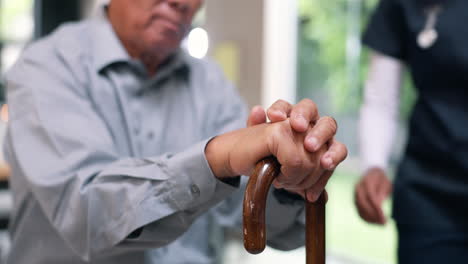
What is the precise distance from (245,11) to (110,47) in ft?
5.39

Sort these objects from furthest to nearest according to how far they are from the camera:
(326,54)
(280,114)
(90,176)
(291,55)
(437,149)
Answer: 1. (326,54)
2. (291,55)
3. (437,149)
4. (90,176)
5. (280,114)

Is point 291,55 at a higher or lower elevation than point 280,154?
lower

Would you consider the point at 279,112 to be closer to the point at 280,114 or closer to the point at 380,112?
the point at 280,114

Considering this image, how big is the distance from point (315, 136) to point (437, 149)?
0.53 metres

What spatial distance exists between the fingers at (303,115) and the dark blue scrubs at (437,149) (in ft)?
1.55

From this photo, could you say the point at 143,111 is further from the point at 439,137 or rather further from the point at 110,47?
the point at 439,137

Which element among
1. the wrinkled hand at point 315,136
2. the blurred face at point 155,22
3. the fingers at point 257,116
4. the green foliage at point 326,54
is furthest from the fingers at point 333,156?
the green foliage at point 326,54

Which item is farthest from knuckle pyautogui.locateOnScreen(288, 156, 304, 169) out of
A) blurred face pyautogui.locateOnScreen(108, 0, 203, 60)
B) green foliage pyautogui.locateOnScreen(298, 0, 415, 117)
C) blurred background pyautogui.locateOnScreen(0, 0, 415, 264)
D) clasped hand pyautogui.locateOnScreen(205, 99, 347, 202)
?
green foliage pyautogui.locateOnScreen(298, 0, 415, 117)

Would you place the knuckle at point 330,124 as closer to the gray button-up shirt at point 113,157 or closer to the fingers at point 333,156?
the fingers at point 333,156

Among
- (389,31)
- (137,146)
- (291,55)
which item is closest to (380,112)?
(389,31)

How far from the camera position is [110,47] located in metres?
1.00

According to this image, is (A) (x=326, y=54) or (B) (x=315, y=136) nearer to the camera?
(B) (x=315, y=136)

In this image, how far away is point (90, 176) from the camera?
0.76 meters

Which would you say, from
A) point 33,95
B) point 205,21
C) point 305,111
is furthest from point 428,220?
point 205,21
